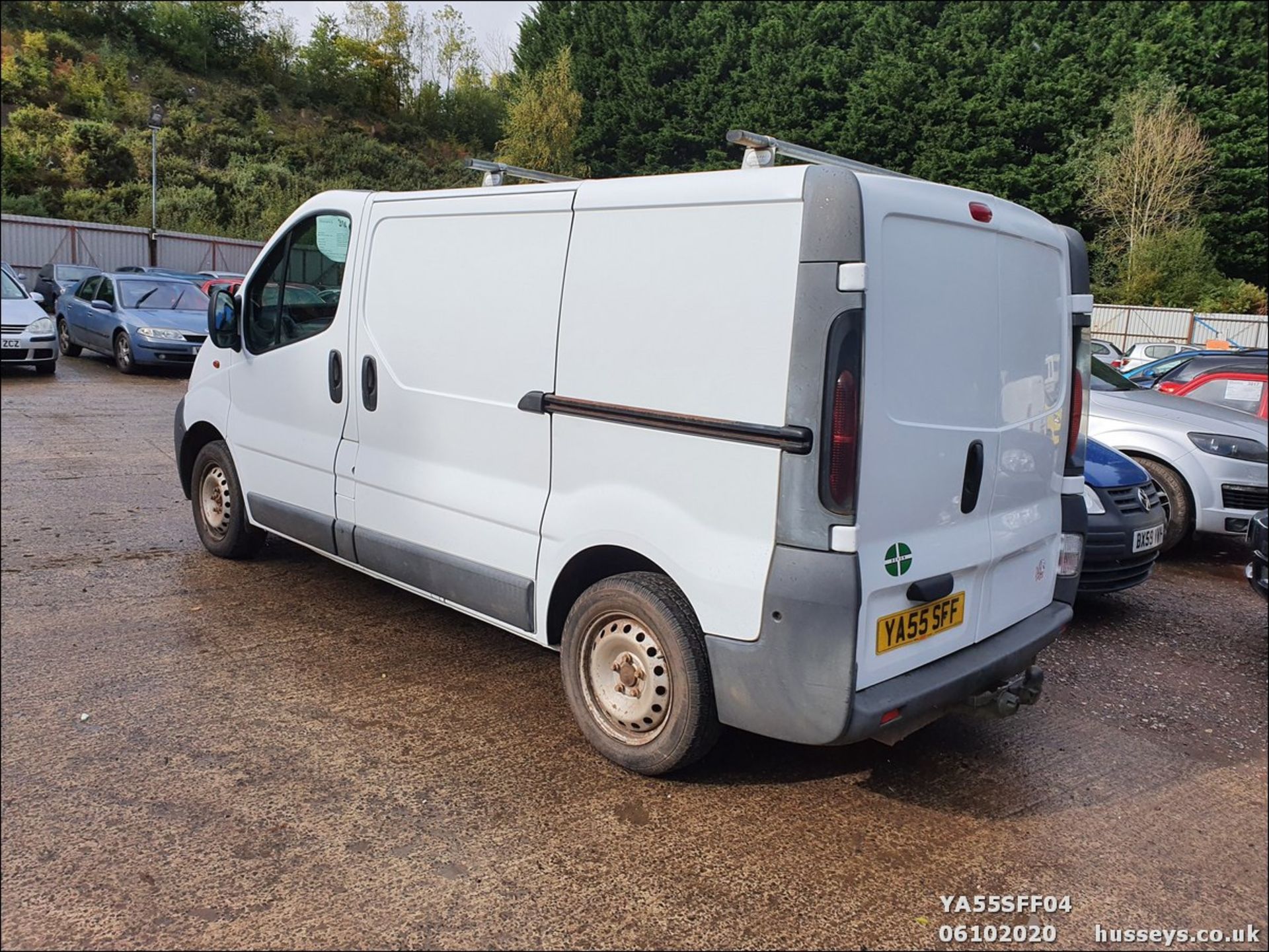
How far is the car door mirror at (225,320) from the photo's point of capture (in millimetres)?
5320

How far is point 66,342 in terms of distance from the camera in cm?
1720

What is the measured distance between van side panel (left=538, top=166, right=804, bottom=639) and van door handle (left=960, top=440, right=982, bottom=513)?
764 mm

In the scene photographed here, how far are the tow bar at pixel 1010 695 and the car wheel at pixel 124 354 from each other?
14.1 m

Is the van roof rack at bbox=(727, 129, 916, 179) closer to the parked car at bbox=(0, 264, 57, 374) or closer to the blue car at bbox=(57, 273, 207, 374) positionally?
the blue car at bbox=(57, 273, 207, 374)

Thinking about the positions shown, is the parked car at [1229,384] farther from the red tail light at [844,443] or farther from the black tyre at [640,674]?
the black tyre at [640,674]

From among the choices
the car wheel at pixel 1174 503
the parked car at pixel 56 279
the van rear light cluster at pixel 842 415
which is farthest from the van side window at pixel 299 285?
the parked car at pixel 56 279

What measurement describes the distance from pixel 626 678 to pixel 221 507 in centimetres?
332

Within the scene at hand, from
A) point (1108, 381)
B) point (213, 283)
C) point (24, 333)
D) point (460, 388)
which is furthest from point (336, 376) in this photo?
point (213, 283)

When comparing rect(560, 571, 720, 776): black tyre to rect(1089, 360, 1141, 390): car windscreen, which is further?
rect(1089, 360, 1141, 390): car windscreen

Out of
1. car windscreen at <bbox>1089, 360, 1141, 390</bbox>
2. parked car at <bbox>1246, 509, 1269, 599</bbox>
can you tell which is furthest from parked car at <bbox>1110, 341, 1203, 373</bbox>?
parked car at <bbox>1246, 509, 1269, 599</bbox>

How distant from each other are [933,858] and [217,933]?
2.05 meters

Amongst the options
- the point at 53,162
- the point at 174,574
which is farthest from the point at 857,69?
the point at 174,574

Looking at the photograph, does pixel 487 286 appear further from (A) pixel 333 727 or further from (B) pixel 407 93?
(B) pixel 407 93

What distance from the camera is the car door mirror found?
17.5 ft
